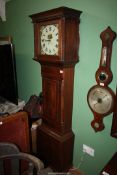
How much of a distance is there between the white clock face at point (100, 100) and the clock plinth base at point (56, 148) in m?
0.50

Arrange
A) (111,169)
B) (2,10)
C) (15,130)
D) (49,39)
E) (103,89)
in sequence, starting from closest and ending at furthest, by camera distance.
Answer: (111,169) → (103,89) → (49,39) → (15,130) → (2,10)

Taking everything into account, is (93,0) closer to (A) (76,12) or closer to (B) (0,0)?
(A) (76,12)

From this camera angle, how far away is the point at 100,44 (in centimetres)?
148

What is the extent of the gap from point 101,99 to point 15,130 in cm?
95

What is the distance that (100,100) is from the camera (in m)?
1.49

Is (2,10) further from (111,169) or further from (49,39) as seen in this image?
(111,169)

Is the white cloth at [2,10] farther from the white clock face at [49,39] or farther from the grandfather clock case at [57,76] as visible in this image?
the white clock face at [49,39]

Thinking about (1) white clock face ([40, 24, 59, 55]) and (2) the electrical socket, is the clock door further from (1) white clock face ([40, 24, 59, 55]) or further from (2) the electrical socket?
(2) the electrical socket

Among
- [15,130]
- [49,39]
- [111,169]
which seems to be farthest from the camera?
[15,130]

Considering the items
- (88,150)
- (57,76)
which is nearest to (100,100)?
(57,76)

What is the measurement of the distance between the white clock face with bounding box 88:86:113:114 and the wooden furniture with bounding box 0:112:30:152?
754 mm

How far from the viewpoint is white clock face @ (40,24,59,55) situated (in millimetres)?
1547

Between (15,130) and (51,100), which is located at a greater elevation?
(51,100)

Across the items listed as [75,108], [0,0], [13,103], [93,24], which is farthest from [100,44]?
[0,0]
